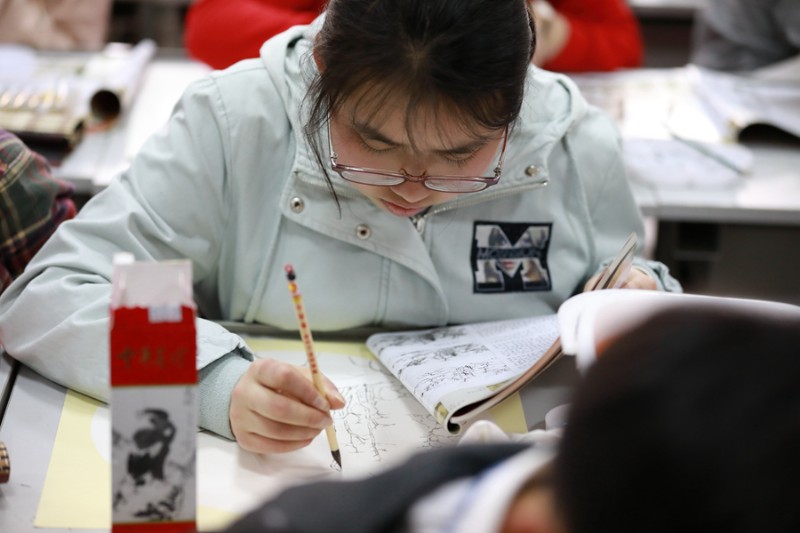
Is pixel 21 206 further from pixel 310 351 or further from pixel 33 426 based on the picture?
pixel 310 351

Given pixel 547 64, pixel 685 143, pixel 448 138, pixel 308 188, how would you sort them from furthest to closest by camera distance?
pixel 547 64, pixel 685 143, pixel 308 188, pixel 448 138

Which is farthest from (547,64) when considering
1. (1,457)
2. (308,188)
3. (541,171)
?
(1,457)

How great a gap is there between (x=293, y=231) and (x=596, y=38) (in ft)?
4.63

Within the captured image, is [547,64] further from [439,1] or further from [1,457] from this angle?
[1,457]

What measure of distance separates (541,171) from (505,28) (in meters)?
0.36

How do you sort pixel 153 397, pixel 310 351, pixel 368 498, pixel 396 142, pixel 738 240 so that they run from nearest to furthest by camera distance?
pixel 368 498 → pixel 153 397 → pixel 310 351 → pixel 396 142 → pixel 738 240

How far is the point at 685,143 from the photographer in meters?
2.15

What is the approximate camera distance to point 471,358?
1.30 m

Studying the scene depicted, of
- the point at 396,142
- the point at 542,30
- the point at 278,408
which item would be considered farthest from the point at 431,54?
the point at 542,30

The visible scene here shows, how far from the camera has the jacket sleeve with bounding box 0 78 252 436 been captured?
118 centimetres

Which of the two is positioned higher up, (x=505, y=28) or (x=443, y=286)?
(x=505, y=28)

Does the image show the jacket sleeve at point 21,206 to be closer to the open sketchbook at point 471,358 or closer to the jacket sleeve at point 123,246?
the jacket sleeve at point 123,246

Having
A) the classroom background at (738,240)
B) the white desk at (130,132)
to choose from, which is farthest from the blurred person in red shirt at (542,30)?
the classroom background at (738,240)

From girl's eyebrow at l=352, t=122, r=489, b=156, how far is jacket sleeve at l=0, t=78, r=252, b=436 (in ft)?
0.90
